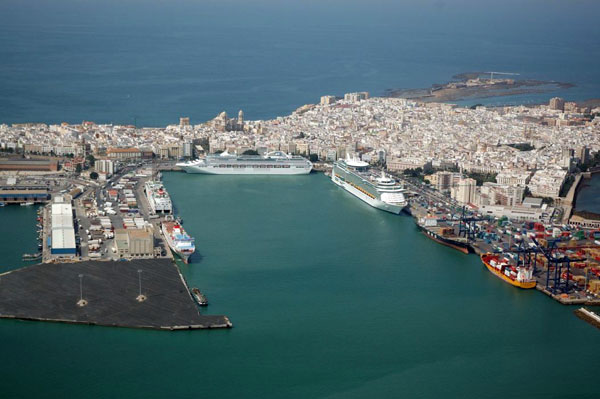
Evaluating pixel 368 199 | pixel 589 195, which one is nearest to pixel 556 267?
pixel 368 199

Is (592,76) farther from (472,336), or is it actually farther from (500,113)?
(472,336)

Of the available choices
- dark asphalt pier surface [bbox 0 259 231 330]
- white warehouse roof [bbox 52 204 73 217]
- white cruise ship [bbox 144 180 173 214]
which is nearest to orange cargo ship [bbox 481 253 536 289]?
dark asphalt pier surface [bbox 0 259 231 330]

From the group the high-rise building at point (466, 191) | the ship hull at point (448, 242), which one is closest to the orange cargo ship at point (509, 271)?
the ship hull at point (448, 242)

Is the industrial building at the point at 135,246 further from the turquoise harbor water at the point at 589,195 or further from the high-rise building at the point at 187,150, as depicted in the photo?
the turquoise harbor water at the point at 589,195

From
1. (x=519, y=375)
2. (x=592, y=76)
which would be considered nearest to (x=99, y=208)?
(x=519, y=375)

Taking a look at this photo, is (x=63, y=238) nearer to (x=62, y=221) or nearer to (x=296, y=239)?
(x=62, y=221)
